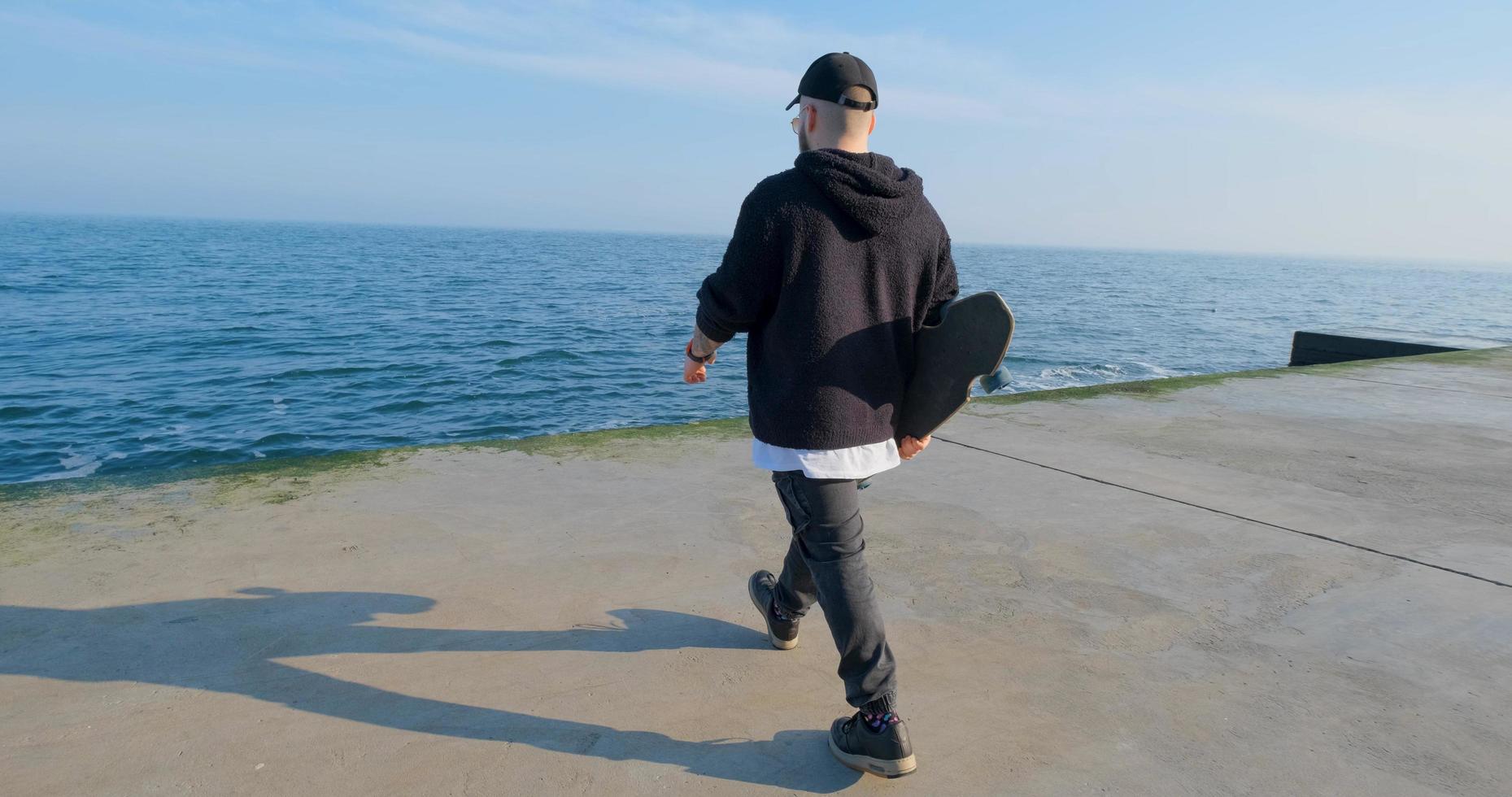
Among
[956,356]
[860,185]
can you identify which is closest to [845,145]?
[860,185]

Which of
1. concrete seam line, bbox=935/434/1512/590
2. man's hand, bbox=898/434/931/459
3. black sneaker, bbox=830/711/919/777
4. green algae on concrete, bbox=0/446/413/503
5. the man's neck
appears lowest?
green algae on concrete, bbox=0/446/413/503

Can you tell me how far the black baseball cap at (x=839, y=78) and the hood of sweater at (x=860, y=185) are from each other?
0.12 meters

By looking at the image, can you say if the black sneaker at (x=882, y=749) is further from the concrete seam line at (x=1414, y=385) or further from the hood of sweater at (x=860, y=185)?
the concrete seam line at (x=1414, y=385)

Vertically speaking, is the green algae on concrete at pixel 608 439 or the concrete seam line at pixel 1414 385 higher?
the concrete seam line at pixel 1414 385

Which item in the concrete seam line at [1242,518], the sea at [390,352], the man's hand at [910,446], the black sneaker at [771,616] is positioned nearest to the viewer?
the man's hand at [910,446]

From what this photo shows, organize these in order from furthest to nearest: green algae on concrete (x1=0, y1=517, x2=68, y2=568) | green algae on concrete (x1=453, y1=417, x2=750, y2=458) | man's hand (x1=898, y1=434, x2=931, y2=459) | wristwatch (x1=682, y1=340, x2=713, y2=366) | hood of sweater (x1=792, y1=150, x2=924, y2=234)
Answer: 1. green algae on concrete (x1=453, y1=417, x2=750, y2=458)
2. green algae on concrete (x1=0, y1=517, x2=68, y2=568)
3. man's hand (x1=898, y1=434, x2=931, y2=459)
4. wristwatch (x1=682, y1=340, x2=713, y2=366)
5. hood of sweater (x1=792, y1=150, x2=924, y2=234)

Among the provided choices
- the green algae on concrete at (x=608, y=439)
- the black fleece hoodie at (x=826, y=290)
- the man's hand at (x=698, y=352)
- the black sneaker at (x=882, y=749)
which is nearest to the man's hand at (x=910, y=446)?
the black fleece hoodie at (x=826, y=290)

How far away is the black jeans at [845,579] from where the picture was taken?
2268 millimetres

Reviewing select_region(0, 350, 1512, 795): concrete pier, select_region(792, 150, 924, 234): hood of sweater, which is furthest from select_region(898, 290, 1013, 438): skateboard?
select_region(0, 350, 1512, 795): concrete pier

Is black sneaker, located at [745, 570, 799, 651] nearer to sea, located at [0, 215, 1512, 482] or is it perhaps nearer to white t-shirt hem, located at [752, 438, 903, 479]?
white t-shirt hem, located at [752, 438, 903, 479]

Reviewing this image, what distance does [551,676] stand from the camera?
2727mm

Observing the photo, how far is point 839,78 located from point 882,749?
162 centimetres

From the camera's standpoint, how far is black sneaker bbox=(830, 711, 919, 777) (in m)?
2.22

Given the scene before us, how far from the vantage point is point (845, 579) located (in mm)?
2293
